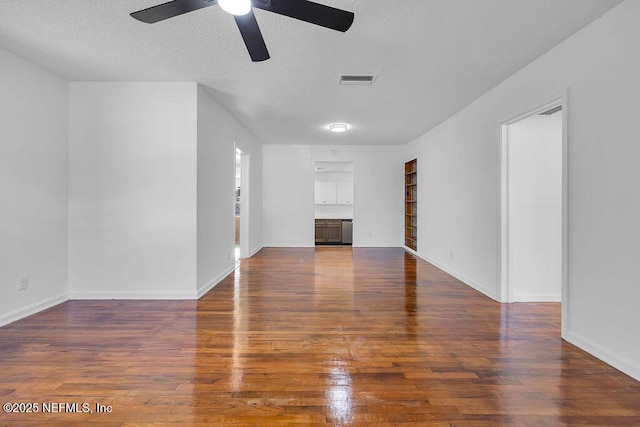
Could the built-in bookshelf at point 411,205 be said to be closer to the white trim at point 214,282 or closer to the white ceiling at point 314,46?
the white ceiling at point 314,46

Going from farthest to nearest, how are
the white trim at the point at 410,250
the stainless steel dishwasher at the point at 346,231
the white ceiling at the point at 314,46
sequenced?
the stainless steel dishwasher at the point at 346,231 < the white trim at the point at 410,250 < the white ceiling at the point at 314,46

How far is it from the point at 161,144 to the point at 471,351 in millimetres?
3730

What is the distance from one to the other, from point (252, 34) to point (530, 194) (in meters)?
3.33

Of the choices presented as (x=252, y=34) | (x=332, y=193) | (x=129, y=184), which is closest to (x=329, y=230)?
(x=332, y=193)

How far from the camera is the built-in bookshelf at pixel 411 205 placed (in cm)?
698

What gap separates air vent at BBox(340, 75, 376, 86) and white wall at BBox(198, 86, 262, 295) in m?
1.71

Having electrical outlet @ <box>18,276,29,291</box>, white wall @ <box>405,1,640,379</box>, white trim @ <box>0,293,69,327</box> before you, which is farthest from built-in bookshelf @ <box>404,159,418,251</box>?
electrical outlet @ <box>18,276,29,291</box>

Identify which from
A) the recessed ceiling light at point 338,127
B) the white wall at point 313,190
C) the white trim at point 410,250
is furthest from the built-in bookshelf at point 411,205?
the recessed ceiling light at point 338,127

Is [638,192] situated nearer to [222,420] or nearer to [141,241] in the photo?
[222,420]

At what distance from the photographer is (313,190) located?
771cm

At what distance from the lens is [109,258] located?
354 cm

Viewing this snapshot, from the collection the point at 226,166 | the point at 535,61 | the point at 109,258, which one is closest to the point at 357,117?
the point at 226,166

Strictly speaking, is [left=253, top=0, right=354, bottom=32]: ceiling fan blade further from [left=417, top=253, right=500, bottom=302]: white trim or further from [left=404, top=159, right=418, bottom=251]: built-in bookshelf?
[left=404, top=159, right=418, bottom=251]: built-in bookshelf

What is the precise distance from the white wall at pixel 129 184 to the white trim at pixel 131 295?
1 cm
